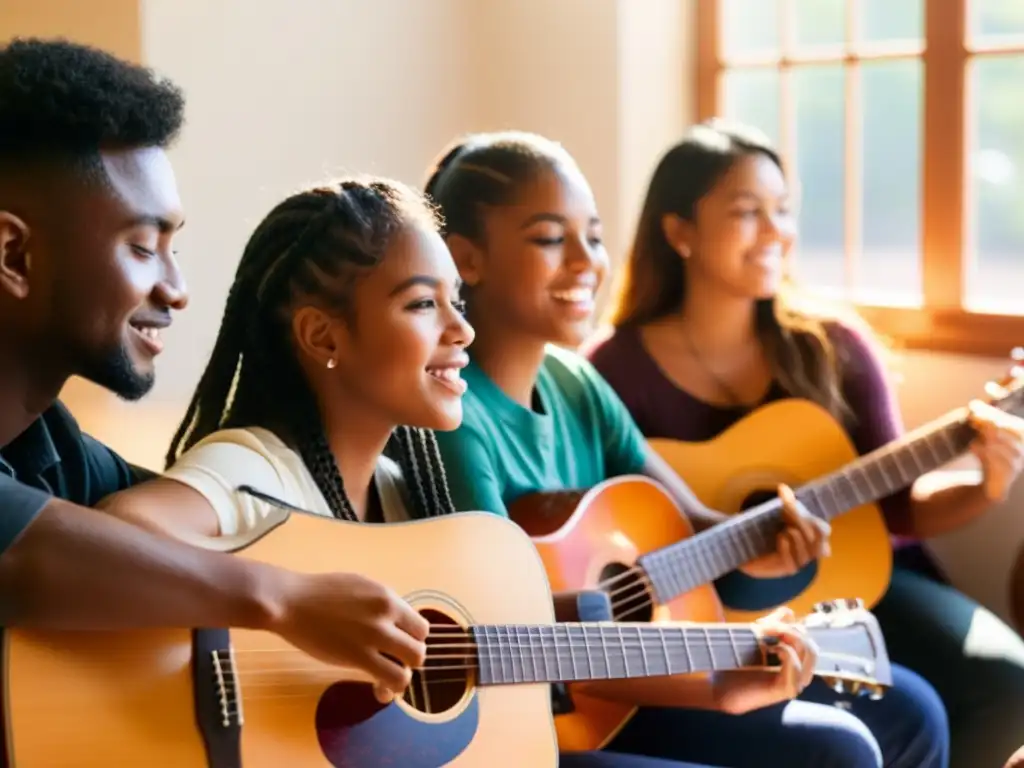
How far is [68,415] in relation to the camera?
1.29m

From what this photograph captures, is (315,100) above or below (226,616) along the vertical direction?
above

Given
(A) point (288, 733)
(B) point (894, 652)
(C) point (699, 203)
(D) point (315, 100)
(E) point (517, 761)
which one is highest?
(D) point (315, 100)

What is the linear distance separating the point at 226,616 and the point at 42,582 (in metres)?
0.14

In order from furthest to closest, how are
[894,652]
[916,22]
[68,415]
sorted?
1. [916,22]
2. [894,652]
3. [68,415]

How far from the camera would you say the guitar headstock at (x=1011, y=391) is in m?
1.96

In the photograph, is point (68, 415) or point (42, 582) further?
point (68, 415)

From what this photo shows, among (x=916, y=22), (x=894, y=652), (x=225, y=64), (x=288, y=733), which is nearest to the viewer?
(x=288, y=733)

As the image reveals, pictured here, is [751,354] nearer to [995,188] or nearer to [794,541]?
[794,541]

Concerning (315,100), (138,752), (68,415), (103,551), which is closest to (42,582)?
(103,551)

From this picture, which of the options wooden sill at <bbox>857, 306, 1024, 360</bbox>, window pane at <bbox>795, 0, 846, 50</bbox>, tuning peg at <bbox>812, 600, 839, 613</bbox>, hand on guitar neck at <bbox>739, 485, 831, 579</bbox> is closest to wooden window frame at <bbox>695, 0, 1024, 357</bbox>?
wooden sill at <bbox>857, 306, 1024, 360</bbox>

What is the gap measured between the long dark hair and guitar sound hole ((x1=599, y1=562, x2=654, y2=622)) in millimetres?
543

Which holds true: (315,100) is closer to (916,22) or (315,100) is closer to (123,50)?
(123,50)

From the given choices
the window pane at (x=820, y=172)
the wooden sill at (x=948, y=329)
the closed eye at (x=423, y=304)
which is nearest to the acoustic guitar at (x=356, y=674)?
the closed eye at (x=423, y=304)

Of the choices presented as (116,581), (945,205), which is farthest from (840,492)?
(116,581)
